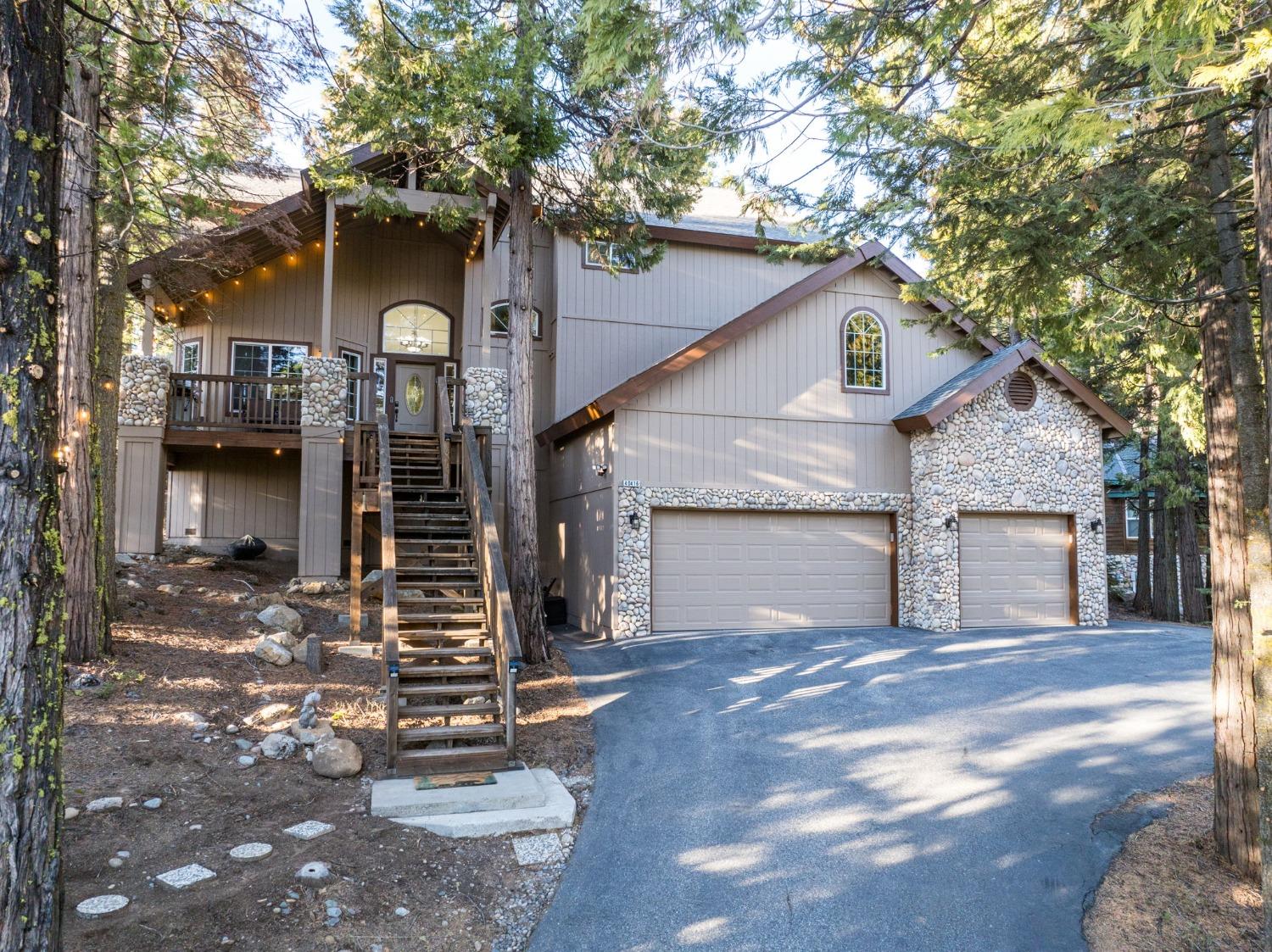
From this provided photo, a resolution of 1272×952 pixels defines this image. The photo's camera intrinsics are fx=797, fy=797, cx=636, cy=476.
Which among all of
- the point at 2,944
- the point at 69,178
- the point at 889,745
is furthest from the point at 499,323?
the point at 2,944

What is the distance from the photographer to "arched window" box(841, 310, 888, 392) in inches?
504

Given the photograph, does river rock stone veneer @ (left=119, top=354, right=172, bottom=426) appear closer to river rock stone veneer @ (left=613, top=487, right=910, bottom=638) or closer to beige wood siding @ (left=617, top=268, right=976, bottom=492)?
beige wood siding @ (left=617, top=268, right=976, bottom=492)

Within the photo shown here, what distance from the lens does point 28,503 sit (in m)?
2.90

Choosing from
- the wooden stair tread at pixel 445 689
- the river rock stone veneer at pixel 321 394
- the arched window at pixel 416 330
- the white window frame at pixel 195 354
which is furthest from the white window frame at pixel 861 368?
the white window frame at pixel 195 354

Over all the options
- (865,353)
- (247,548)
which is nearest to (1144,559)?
(865,353)

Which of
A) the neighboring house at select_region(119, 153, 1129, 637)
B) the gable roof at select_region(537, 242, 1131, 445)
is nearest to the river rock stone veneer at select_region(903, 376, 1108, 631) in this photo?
the neighboring house at select_region(119, 153, 1129, 637)

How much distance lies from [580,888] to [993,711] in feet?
16.3

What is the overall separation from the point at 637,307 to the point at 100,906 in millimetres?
12078

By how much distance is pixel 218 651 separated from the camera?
816 centimetres

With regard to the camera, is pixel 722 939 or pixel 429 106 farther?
pixel 429 106

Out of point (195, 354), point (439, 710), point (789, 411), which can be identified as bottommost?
point (439, 710)

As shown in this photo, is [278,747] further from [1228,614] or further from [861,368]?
[861,368]

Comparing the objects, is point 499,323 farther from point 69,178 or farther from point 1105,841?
point 1105,841

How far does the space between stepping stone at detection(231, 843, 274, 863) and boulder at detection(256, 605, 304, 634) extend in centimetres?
485
